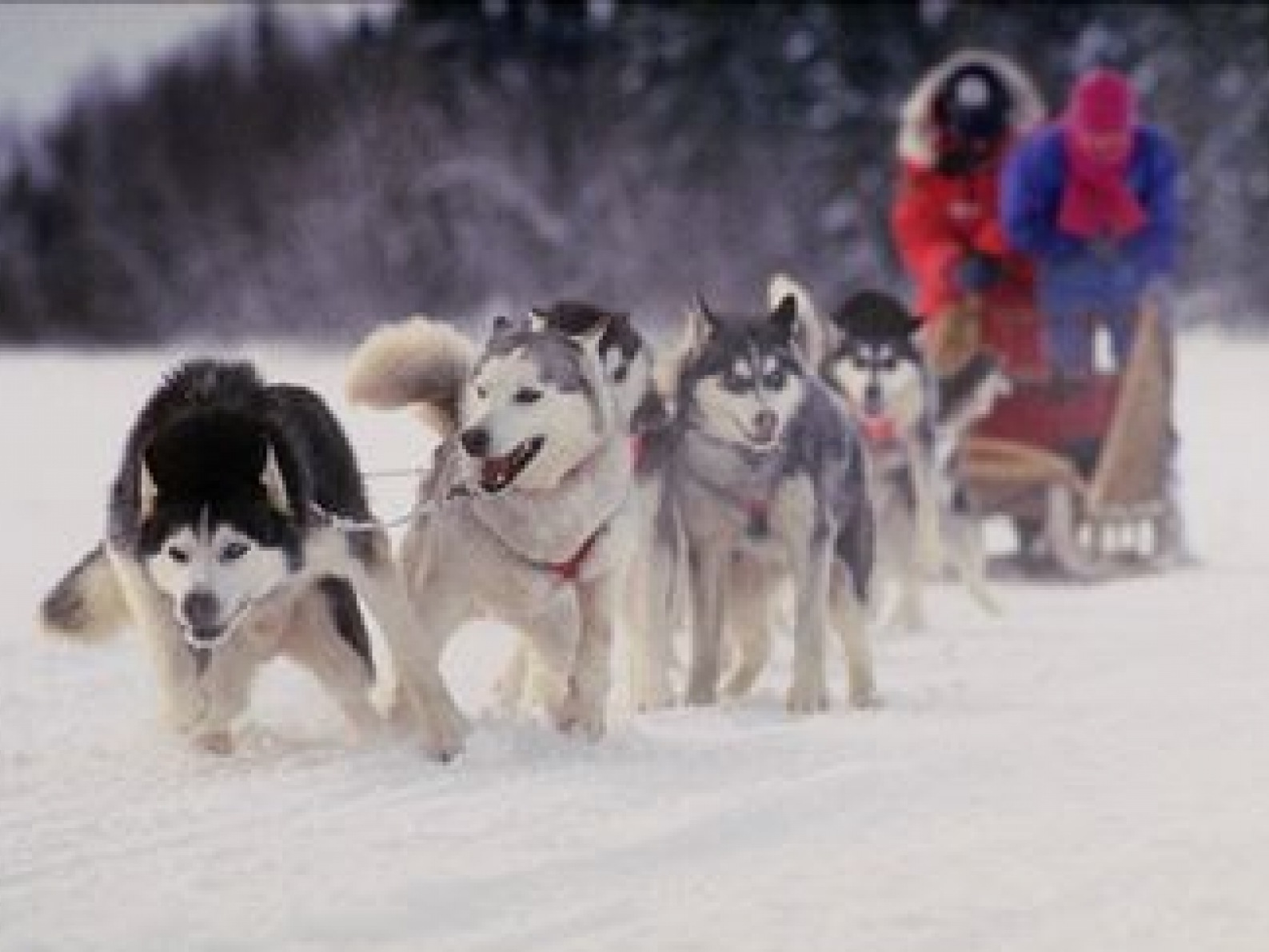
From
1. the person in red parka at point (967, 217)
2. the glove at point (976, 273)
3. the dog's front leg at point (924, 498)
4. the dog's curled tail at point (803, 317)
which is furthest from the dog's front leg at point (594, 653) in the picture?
the glove at point (976, 273)

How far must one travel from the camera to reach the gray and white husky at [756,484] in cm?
506

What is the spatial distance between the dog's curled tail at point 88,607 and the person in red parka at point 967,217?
15.2ft

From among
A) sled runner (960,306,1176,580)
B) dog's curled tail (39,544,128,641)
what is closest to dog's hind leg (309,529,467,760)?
dog's curled tail (39,544,128,641)

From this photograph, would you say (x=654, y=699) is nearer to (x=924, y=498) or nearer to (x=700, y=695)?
(x=700, y=695)

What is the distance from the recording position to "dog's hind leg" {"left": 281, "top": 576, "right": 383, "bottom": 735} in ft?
14.2

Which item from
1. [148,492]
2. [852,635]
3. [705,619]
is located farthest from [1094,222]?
[148,492]

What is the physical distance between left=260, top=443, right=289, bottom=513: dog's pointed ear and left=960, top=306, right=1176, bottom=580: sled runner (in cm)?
485

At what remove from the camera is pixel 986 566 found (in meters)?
8.89

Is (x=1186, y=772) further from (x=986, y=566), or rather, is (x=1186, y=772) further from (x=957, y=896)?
(x=986, y=566)

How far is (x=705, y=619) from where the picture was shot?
16.9 ft

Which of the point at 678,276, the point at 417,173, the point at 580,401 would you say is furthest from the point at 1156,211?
the point at 417,173

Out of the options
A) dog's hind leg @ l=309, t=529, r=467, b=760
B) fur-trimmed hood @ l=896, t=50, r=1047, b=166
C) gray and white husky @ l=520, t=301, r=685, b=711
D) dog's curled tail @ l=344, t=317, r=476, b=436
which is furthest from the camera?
fur-trimmed hood @ l=896, t=50, r=1047, b=166

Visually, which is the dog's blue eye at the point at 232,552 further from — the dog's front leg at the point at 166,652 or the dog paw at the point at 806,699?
the dog paw at the point at 806,699

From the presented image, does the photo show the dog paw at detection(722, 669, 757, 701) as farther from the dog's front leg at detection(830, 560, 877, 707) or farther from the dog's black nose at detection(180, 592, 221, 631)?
the dog's black nose at detection(180, 592, 221, 631)
